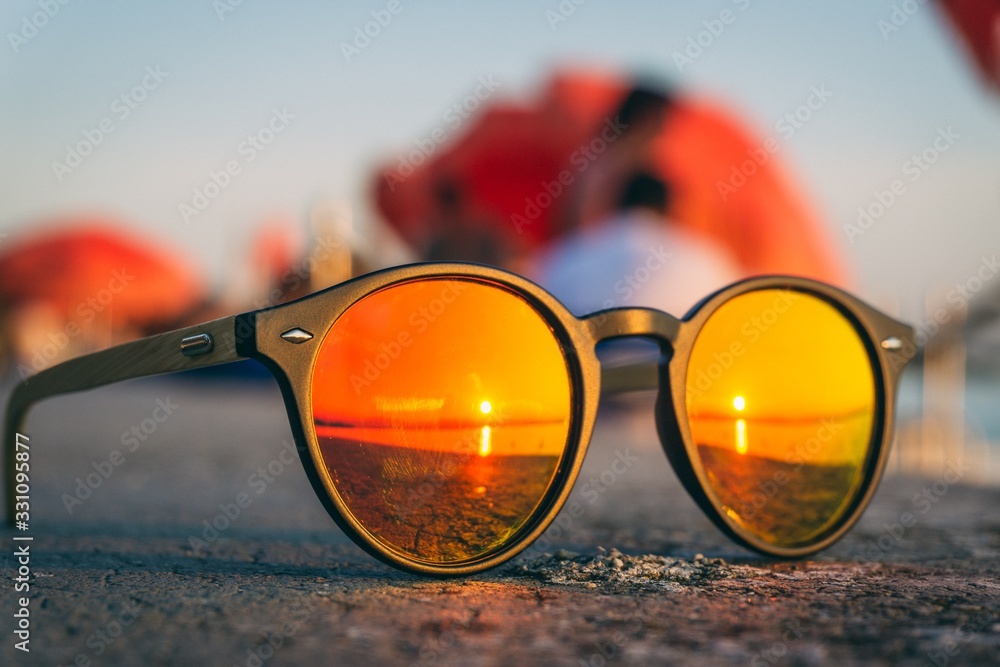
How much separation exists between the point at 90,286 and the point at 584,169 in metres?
16.9

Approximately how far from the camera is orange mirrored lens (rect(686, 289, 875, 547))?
103cm

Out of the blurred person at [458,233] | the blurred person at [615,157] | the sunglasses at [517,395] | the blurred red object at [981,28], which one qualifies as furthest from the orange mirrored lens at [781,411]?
the blurred person at [458,233]

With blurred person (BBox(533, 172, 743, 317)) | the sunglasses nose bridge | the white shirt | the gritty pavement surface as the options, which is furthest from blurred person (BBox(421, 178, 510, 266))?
the sunglasses nose bridge

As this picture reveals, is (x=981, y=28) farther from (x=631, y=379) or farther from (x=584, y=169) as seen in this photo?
(x=631, y=379)

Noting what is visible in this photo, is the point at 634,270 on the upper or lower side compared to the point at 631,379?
upper

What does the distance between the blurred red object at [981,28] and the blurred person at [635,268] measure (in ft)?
8.73

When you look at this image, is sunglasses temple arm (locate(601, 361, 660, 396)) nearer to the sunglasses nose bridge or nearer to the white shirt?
the sunglasses nose bridge

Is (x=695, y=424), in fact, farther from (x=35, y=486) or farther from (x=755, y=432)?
(x=35, y=486)

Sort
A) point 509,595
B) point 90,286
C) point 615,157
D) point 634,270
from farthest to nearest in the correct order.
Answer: point 90,286 → point 615,157 → point 634,270 → point 509,595

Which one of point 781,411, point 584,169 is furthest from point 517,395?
point 584,169

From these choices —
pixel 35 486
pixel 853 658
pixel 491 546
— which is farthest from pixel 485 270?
pixel 35 486

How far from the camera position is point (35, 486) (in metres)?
1.76

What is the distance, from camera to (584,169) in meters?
9.99

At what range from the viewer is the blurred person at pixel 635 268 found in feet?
22.4
